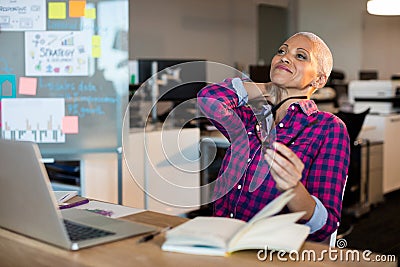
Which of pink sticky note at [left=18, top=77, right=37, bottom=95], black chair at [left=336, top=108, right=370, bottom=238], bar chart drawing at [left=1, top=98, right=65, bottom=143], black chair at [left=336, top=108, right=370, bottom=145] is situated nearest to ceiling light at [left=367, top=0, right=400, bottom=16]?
black chair at [left=336, top=108, right=370, bottom=145]

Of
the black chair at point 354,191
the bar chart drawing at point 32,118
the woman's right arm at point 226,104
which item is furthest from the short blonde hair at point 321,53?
the black chair at point 354,191

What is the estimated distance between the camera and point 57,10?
337 cm

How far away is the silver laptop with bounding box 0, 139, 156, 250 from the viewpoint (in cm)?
132

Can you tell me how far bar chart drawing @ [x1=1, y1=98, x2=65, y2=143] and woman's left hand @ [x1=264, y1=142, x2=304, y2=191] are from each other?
7.24ft

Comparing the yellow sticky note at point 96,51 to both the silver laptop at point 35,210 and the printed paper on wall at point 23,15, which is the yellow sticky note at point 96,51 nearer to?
the printed paper on wall at point 23,15

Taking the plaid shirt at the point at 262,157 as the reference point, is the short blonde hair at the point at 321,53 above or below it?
above

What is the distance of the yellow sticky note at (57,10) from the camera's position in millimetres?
3369

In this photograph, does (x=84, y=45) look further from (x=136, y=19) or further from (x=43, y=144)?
(x=136, y=19)

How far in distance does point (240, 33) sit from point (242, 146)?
6750 millimetres

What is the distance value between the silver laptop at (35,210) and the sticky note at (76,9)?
2.04 meters

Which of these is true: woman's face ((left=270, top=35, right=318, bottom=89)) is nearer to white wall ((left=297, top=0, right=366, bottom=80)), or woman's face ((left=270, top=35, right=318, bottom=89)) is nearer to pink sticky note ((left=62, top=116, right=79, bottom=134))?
pink sticky note ((left=62, top=116, right=79, bottom=134))

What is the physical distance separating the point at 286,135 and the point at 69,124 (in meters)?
1.85

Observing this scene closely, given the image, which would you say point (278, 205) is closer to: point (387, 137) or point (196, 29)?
point (387, 137)

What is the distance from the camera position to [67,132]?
344cm
